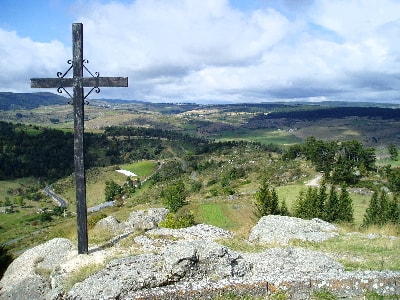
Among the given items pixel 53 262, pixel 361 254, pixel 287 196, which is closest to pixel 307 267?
pixel 361 254

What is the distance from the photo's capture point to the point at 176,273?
41.4ft

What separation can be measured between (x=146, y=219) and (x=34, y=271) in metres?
7.28

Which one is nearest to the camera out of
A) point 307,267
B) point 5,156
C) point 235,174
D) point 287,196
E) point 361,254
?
point 307,267

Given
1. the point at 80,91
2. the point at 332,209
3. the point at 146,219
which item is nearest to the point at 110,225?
the point at 146,219

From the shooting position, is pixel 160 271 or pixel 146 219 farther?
pixel 146 219

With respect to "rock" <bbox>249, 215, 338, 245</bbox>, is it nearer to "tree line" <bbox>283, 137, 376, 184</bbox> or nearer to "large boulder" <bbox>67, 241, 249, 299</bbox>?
"large boulder" <bbox>67, 241, 249, 299</bbox>

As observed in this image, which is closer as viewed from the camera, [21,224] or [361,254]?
[361,254]

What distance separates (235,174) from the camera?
364 ft

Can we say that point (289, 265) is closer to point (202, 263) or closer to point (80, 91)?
point (202, 263)

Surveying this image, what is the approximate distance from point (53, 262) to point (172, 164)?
514 ft

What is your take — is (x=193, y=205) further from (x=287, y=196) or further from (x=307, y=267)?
(x=307, y=267)

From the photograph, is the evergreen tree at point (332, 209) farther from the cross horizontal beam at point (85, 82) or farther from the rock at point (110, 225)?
the cross horizontal beam at point (85, 82)

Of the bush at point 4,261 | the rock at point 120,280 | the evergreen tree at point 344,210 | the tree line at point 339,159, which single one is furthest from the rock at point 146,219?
the tree line at point 339,159

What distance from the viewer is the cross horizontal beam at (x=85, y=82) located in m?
14.8
